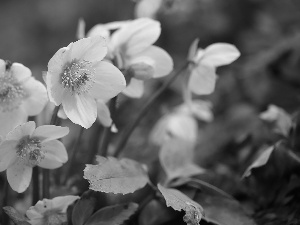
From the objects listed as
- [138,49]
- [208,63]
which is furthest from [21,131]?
[208,63]

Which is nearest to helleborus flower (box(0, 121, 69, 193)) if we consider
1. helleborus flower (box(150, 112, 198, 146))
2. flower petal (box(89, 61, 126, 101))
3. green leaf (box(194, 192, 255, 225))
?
flower petal (box(89, 61, 126, 101))

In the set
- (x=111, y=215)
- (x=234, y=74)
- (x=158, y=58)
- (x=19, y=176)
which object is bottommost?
(x=234, y=74)

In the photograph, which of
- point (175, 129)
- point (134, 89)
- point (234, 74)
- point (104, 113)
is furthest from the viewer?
point (234, 74)

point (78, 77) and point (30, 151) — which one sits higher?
point (78, 77)

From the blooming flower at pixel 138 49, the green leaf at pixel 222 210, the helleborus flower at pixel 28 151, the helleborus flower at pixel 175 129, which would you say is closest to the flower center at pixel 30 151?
the helleborus flower at pixel 28 151

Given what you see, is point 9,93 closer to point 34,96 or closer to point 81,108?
point 34,96

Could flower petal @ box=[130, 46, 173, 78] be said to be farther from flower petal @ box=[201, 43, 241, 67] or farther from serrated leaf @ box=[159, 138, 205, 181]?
serrated leaf @ box=[159, 138, 205, 181]

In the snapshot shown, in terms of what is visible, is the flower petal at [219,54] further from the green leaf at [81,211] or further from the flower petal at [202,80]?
the green leaf at [81,211]

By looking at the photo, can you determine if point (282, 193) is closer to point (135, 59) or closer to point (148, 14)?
point (135, 59)
